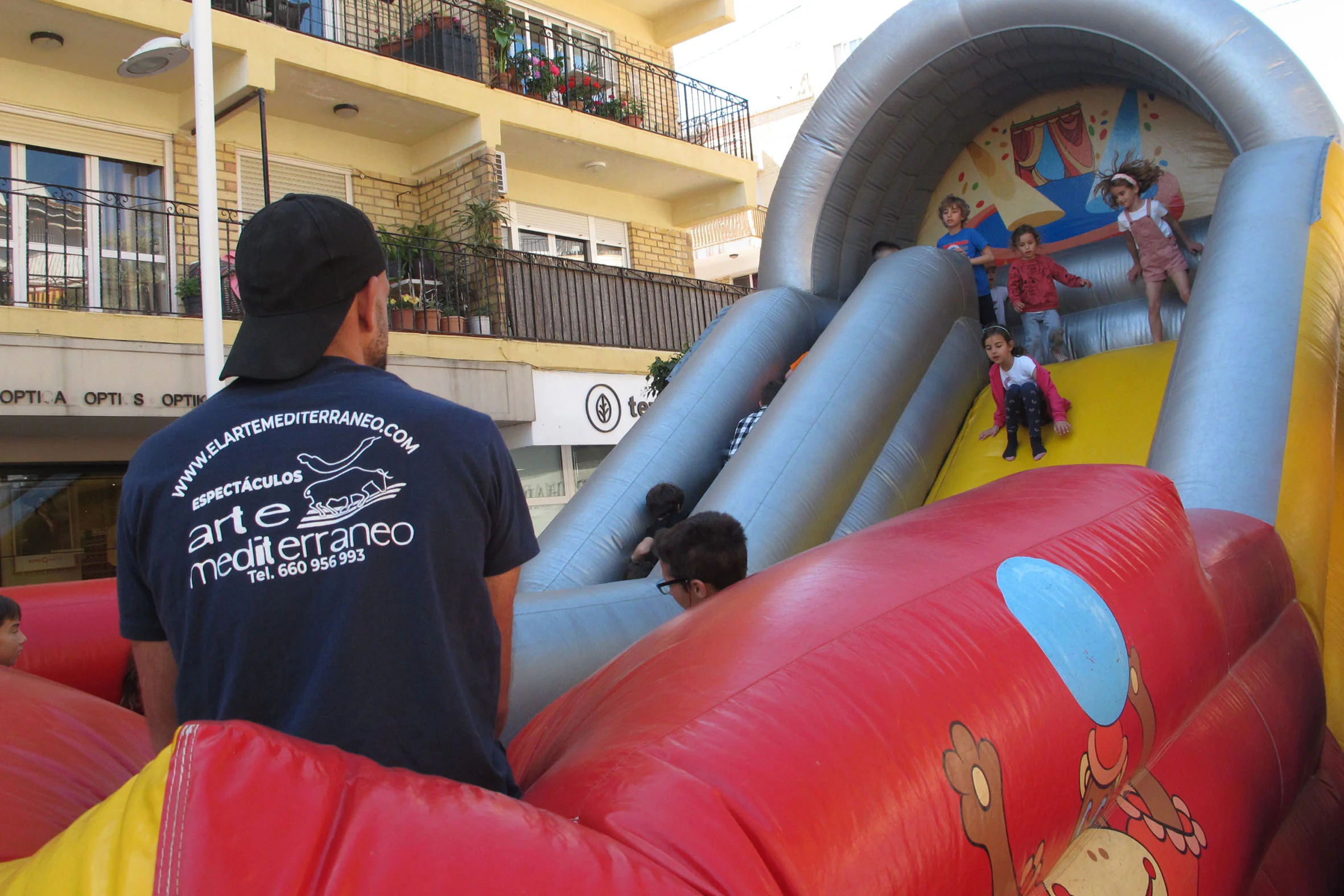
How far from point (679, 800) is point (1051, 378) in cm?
480

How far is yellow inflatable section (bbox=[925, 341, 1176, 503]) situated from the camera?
16.4 feet

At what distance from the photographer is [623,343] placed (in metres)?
12.8

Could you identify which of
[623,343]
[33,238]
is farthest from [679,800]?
[623,343]

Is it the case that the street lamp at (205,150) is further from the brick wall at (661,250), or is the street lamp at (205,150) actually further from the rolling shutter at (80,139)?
the brick wall at (661,250)

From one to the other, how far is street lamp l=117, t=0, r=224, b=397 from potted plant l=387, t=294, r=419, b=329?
3.76m

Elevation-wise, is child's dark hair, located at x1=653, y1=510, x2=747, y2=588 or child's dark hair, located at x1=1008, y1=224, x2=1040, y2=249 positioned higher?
child's dark hair, located at x1=1008, y1=224, x2=1040, y2=249

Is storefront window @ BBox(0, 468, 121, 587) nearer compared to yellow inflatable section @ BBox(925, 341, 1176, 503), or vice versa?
yellow inflatable section @ BBox(925, 341, 1176, 503)

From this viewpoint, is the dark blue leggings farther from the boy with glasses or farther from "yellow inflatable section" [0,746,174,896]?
"yellow inflatable section" [0,746,174,896]

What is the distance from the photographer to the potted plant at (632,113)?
552 inches

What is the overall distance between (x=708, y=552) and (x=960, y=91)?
4486mm

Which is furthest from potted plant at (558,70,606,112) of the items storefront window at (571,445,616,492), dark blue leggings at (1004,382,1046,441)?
dark blue leggings at (1004,382,1046,441)

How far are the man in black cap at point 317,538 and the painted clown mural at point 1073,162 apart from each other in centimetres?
570

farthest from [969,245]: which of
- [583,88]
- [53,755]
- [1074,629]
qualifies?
[583,88]

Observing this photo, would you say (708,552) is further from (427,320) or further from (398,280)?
(398,280)
